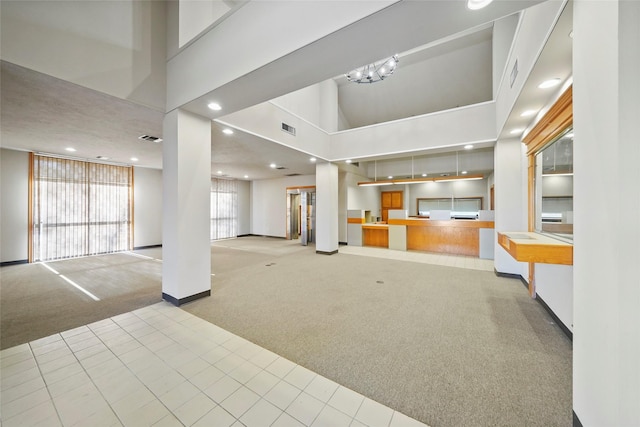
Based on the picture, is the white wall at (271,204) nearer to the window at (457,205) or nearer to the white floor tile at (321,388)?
A: the window at (457,205)

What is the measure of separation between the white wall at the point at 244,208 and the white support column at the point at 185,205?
7.54m

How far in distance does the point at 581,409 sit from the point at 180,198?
423 centimetres

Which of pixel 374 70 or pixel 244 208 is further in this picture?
pixel 244 208

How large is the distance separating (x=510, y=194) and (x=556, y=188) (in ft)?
5.45

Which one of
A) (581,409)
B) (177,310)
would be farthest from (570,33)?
(177,310)

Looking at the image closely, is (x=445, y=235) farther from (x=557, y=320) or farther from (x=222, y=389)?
(x=222, y=389)

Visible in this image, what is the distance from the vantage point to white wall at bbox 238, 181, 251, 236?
10.8 metres

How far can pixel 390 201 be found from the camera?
11.9 meters

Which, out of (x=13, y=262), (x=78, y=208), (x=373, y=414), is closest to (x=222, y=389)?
(x=373, y=414)

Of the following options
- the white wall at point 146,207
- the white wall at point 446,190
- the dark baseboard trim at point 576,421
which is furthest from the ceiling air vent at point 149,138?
the white wall at point 446,190

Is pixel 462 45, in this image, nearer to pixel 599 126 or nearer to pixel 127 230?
pixel 599 126

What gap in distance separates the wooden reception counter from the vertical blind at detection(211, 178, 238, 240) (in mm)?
7098

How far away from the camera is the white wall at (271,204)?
10.1m

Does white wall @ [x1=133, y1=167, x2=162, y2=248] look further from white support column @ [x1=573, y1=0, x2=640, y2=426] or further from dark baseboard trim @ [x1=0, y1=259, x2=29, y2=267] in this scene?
white support column @ [x1=573, y1=0, x2=640, y2=426]
